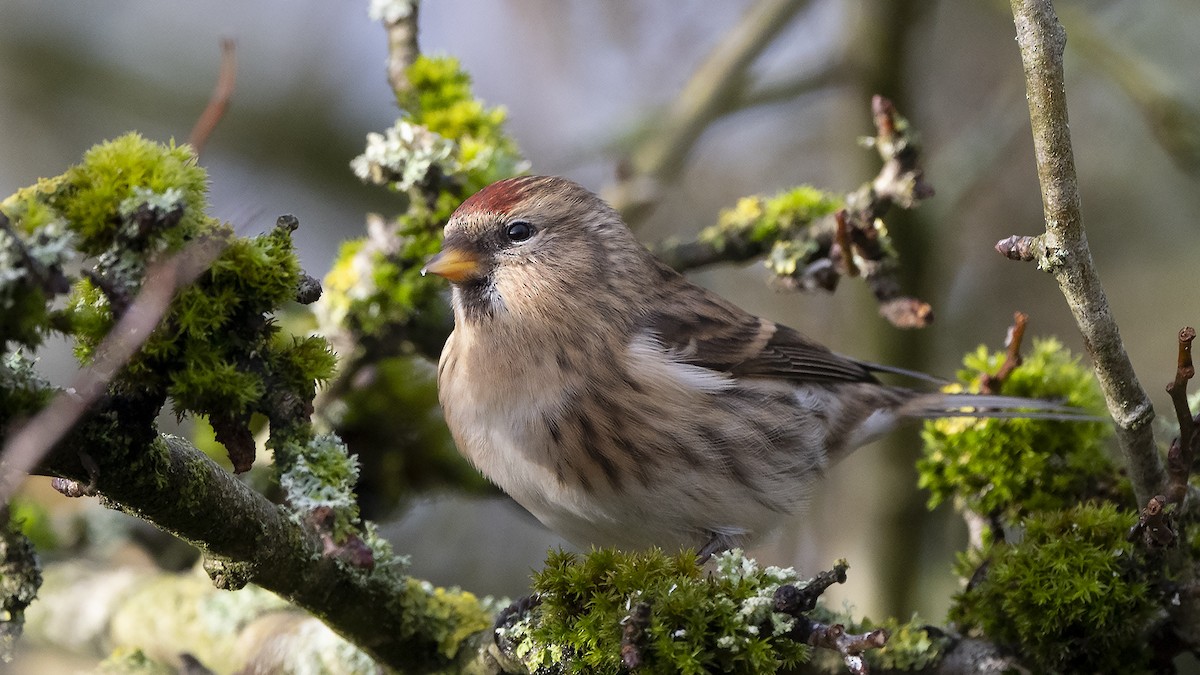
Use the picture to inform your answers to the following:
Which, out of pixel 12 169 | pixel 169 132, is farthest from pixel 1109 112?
pixel 12 169

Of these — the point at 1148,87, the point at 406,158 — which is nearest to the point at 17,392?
the point at 406,158

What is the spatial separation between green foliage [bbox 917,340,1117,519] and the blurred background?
3.69ft

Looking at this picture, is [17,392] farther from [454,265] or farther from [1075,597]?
[1075,597]

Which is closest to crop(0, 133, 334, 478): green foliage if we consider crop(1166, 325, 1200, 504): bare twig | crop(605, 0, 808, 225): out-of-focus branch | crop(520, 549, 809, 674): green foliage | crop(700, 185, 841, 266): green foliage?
crop(520, 549, 809, 674): green foliage

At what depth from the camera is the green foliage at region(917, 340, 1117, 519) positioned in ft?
9.34

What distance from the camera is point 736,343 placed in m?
3.24

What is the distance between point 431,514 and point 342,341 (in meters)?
2.48

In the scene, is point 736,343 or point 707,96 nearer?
point 736,343

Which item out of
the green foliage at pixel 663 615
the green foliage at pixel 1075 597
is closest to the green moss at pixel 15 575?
the green foliage at pixel 663 615

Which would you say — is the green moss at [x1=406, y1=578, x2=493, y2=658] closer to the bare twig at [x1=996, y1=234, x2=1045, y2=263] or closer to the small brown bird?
the small brown bird

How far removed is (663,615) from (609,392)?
953mm

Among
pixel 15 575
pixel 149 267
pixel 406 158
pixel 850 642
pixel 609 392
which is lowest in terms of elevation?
pixel 15 575

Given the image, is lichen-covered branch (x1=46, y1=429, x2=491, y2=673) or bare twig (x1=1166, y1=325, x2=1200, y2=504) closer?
lichen-covered branch (x1=46, y1=429, x2=491, y2=673)

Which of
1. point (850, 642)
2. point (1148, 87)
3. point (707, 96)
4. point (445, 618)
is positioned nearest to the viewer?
point (850, 642)
